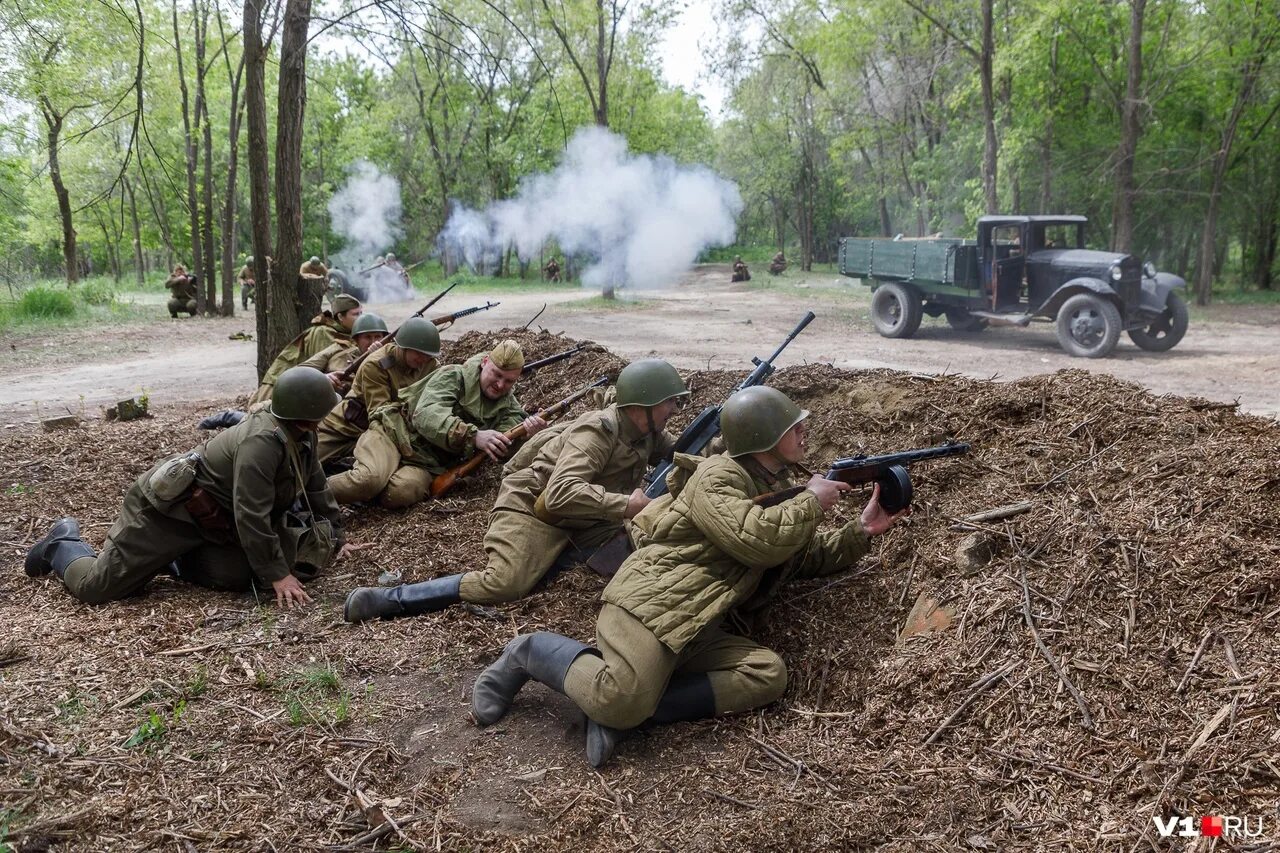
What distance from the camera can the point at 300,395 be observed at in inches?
173

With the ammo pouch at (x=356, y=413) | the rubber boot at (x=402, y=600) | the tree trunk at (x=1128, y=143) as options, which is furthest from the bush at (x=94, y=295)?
the tree trunk at (x=1128, y=143)

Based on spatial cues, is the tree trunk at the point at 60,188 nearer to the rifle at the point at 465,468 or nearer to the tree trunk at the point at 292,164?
the tree trunk at the point at 292,164

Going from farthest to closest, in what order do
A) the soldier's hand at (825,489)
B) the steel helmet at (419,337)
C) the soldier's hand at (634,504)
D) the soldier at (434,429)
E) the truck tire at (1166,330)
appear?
the truck tire at (1166,330), the steel helmet at (419,337), the soldier at (434,429), the soldier's hand at (634,504), the soldier's hand at (825,489)

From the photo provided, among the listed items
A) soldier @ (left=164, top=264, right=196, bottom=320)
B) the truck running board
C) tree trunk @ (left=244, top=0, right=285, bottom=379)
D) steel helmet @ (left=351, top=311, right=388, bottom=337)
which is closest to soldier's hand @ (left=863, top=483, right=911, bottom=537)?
steel helmet @ (left=351, top=311, right=388, bottom=337)

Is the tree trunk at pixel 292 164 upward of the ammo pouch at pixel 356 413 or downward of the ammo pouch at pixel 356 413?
upward

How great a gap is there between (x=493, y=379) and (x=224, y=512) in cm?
215

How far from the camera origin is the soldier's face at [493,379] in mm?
6160

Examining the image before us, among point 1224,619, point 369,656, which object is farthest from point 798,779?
point 369,656

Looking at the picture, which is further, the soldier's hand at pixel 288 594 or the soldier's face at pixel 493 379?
the soldier's face at pixel 493 379

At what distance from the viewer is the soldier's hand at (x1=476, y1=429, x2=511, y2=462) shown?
5926mm

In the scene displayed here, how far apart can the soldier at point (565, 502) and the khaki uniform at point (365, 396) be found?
244cm

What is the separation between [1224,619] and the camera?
3.04 m

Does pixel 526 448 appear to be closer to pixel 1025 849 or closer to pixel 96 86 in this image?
pixel 1025 849

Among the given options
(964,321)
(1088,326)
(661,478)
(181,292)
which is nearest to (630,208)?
(181,292)
